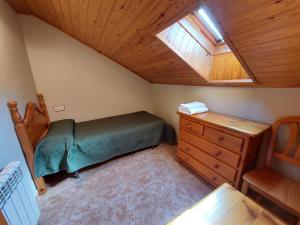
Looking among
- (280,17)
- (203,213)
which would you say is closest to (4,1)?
(280,17)

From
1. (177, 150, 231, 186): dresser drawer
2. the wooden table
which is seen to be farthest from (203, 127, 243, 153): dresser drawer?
the wooden table

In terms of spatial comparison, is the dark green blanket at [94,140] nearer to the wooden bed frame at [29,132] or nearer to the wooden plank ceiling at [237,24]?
the wooden bed frame at [29,132]

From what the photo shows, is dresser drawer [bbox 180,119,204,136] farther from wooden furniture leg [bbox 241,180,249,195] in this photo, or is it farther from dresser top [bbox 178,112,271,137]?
wooden furniture leg [bbox 241,180,249,195]

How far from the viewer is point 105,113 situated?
9.70 feet

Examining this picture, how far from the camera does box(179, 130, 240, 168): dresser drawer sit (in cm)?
138

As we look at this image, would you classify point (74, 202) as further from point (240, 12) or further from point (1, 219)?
point (240, 12)

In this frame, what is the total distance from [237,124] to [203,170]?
2.24 feet

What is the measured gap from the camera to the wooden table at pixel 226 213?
2.60 ft

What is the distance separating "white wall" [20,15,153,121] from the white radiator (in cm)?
157

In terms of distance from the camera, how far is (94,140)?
2008 mm

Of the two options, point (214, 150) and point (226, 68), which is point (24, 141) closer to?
point (214, 150)

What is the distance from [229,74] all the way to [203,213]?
1415 millimetres

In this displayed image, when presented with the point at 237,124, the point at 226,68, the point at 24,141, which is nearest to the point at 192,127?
the point at 237,124

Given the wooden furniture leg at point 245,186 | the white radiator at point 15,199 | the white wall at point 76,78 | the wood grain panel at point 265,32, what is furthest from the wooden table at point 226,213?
the white wall at point 76,78
